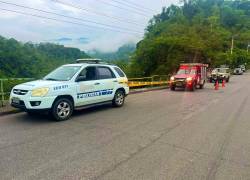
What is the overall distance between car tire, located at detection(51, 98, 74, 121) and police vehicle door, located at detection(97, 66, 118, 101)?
167cm

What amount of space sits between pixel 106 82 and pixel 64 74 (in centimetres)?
173

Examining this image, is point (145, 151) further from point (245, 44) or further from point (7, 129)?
point (245, 44)

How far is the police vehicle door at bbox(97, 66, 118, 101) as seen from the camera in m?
9.81

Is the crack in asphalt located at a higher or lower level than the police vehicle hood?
lower

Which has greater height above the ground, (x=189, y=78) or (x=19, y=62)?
(x=19, y=62)

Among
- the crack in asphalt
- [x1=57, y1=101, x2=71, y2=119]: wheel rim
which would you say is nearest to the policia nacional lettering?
[x1=57, y1=101, x2=71, y2=119]: wheel rim

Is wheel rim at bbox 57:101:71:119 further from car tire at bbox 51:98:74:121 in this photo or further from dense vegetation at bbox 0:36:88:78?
dense vegetation at bbox 0:36:88:78

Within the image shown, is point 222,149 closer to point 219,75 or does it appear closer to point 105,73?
point 105,73

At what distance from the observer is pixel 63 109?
8.27m

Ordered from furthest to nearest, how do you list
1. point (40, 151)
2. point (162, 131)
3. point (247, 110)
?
point (247, 110)
point (162, 131)
point (40, 151)

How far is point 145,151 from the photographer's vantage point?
17.7 feet

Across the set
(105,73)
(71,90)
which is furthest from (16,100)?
(105,73)

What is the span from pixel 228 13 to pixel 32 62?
92348 mm

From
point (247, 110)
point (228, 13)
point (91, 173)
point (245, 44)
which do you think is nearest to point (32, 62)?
point (247, 110)
